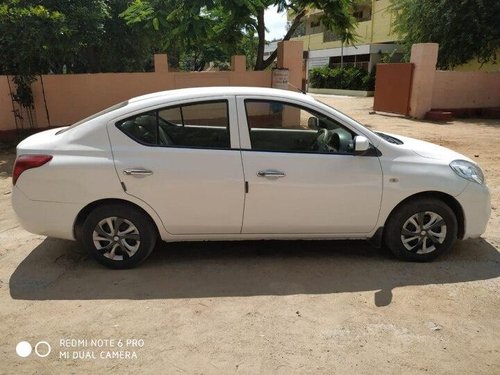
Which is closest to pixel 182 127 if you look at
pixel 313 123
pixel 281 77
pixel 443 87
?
pixel 313 123

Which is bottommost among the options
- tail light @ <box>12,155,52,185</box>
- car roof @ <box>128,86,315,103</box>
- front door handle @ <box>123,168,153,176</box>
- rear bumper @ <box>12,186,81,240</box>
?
rear bumper @ <box>12,186,81,240</box>

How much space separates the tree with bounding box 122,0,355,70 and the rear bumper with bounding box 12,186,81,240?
9183mm

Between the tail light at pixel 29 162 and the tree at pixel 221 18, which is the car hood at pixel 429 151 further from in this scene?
the tree at pixel 221 18

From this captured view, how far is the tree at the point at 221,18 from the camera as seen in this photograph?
39.7 feet

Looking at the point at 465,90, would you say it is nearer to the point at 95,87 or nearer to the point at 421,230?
the point at 95,87

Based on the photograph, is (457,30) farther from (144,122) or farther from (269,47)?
(269,47)

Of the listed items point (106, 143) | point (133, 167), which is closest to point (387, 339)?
point (133, 167)

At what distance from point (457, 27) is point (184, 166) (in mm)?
19024

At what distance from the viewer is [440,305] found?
3.55 metres

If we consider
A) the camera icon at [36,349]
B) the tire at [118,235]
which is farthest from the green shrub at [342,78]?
the camera icon at [36,349]

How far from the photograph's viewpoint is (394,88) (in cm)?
1786

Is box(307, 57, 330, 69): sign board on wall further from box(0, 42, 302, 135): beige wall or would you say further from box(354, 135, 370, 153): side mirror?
box(354, 135, 370, 153): side mirror

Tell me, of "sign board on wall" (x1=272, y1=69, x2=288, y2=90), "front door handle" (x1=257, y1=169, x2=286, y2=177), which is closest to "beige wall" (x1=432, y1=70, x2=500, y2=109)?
"sign board on wall" (x1=272, y1=69, x2=288, y2=90)

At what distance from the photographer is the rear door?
3.86 metres
